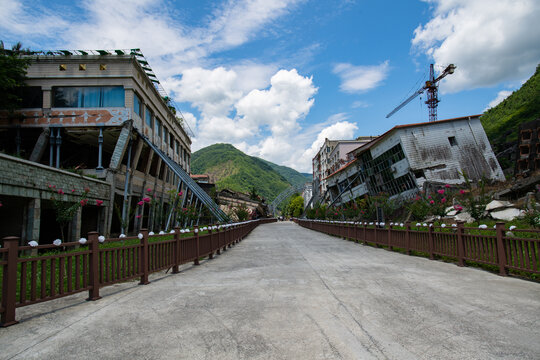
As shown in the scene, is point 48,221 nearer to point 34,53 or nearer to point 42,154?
point 42,154

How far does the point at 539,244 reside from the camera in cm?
649

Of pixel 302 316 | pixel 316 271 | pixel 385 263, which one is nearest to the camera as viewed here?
pixel 302 316

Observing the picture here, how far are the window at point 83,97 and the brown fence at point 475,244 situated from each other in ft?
70.9

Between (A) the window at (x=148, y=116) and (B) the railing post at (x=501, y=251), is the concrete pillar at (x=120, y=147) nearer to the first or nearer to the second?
(A) the window at (x=148, y=116)

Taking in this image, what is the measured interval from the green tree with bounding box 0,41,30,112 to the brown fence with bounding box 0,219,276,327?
19980mm

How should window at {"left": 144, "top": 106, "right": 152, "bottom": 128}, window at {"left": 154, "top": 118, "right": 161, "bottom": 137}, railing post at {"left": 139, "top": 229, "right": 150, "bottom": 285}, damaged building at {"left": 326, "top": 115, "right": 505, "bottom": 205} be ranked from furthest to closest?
window at {"left": 154, "top": 118, "right": 161, "bottom": 137} → damaged building at {"left": 326, "top": 115, "right": 505, "bottom": 205} → window at {"left": 144, "top": 106, "right": 152, "bottom": 128} → railing post at {"left": 139, "top": 229, "right": 150, "bottom": 285}

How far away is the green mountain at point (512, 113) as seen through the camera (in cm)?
4372

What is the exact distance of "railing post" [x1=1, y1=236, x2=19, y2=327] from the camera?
4.44 metres

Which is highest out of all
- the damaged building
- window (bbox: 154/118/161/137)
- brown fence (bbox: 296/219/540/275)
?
window (bbox: 154/118/161/137)

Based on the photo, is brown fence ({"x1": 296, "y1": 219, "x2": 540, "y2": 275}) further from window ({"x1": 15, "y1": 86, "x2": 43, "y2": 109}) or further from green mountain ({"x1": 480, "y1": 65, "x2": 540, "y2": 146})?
green mountain ({"x1": 480, "y1": 65, "x2": 540, "y2": 146})

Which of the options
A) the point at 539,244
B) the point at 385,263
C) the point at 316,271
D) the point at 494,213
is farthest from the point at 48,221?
the point at 494,213

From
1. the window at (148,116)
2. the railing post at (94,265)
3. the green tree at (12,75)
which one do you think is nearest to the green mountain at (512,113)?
the window at (148,116)

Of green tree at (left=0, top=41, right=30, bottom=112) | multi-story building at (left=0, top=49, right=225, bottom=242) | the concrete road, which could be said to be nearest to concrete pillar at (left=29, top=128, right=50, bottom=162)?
multi-story building at (left=0, top=49, right=225, bottom=242)

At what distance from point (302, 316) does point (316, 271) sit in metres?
3.97
